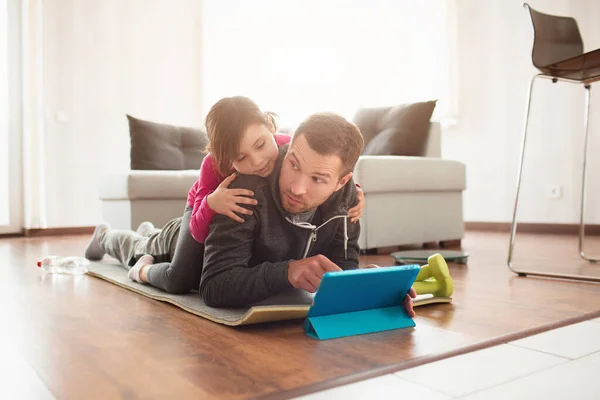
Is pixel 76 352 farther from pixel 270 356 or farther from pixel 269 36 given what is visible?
pixel 269 36

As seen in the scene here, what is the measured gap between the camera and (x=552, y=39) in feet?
7.41

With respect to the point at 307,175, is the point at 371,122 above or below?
above

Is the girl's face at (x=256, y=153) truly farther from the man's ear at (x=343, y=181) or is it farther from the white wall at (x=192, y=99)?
the white wall at (x=192, y=99)

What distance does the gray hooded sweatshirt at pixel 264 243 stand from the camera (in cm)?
130

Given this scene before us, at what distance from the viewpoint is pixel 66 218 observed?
4.80 m

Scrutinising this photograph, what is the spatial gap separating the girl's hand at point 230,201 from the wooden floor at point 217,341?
0.26m

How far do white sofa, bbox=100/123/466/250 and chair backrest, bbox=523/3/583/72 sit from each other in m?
0.97

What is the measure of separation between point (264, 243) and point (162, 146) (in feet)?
8.04

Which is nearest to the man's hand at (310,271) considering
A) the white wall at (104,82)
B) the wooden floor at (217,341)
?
the wooden floor at (217,341)

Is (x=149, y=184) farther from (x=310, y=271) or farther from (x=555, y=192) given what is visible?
(x=555, y=192)

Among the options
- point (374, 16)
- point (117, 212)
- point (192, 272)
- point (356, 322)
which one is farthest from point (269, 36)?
Answer: point (356, 322)

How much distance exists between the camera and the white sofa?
9.50ft

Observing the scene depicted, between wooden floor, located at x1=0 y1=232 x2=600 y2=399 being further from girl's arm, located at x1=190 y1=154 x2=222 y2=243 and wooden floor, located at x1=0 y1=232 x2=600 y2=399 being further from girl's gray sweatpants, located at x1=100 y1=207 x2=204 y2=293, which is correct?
girl's arm, located at x1=190 y1=154 x2=222 y2=243

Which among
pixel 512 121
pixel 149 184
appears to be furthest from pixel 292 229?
pixel 512 121
